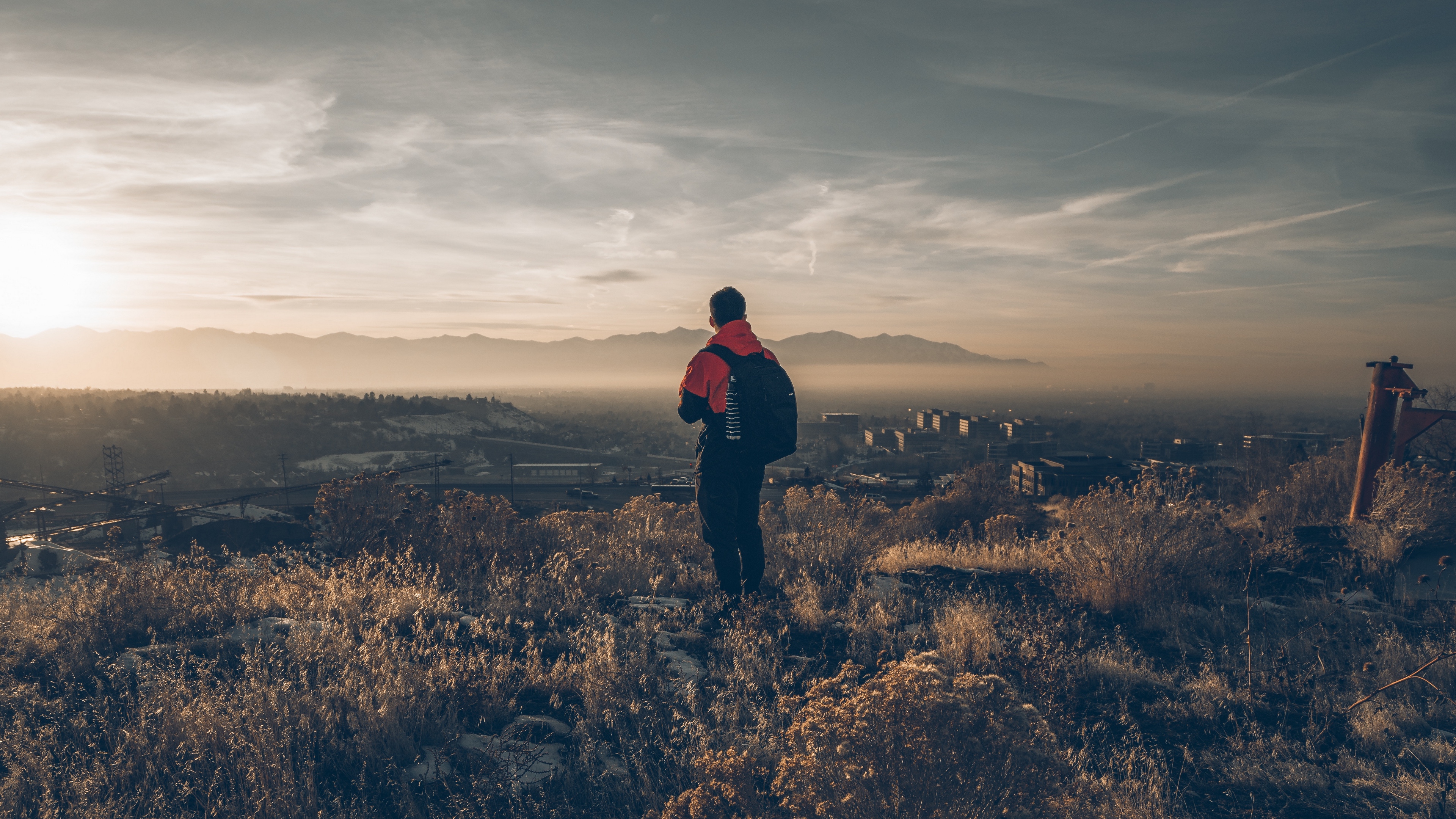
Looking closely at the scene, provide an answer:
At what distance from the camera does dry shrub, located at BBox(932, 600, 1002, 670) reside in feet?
13.0

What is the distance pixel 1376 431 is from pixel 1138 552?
533cm

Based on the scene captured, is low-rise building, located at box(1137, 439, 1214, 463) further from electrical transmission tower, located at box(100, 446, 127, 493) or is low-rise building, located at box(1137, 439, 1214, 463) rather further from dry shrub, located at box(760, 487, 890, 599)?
electrical transmission tower, located at box(100, 446, 127, 493)

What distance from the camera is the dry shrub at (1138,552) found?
17.8 feet

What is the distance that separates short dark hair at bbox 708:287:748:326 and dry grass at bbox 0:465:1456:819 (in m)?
2.36

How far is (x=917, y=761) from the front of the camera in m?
2.23

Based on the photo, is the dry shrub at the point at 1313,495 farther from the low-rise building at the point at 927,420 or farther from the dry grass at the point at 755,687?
the low-rise building at the point at 927,420

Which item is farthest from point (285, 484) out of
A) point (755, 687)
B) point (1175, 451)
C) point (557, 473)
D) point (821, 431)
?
point (1175, 451)

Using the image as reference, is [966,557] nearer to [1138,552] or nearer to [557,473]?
[1138,552]

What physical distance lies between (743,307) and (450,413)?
75093 mm

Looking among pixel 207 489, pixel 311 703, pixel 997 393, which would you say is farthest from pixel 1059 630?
pixel 997 393

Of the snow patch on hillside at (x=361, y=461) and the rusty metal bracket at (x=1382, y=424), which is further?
the snow patch on hillside at (x=361, y=461)

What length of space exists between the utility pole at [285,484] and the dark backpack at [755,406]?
78.3 feet

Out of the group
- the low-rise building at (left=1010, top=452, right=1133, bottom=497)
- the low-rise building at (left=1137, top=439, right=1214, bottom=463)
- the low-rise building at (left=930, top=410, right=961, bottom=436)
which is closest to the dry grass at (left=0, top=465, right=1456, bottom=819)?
the low-rise building at (left=1010, top=452, right=1133, bottom=497)

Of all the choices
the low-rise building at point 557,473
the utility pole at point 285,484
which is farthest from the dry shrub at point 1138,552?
the low-rise building at point 557,473
